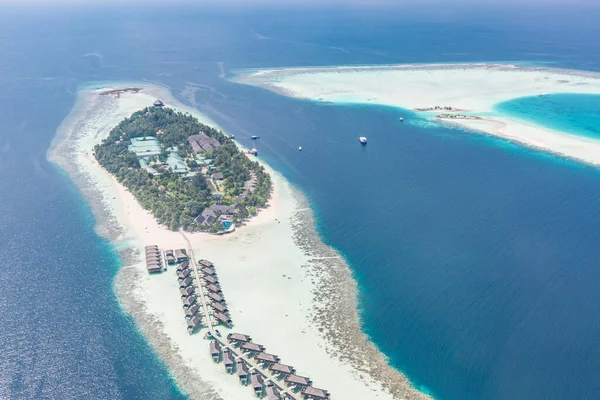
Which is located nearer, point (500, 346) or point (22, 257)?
point (500, 346)

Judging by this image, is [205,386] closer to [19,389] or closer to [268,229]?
[19,389]

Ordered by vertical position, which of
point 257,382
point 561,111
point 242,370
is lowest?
point 257,382

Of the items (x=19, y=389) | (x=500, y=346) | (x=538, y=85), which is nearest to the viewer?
(x=19, y=389)

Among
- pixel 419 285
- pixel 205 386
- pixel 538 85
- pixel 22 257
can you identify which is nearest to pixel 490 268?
pixel 419 285

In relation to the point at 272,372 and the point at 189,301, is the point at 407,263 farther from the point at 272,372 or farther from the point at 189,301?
the point at 189,301

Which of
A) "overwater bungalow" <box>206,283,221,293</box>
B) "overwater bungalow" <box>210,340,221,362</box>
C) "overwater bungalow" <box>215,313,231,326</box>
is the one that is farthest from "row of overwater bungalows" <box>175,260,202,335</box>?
"overwater bungalow" <box>210,340,221,362</box>

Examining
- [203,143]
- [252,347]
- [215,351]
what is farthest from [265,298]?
[203,143]

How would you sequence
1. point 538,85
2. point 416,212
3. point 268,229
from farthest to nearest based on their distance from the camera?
point 538,85 < point 416,212 < point 268,229
